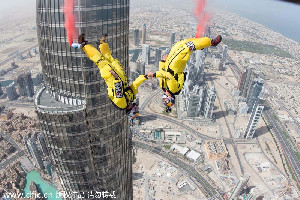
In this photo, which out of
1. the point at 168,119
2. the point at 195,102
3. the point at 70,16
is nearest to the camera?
the point at 70,16

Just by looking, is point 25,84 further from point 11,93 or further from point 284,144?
point 284,144

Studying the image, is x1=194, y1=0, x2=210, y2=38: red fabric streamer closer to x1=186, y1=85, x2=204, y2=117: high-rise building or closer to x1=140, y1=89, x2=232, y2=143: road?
x1=186, y1=85, x2=204, y2=117: high-rise building

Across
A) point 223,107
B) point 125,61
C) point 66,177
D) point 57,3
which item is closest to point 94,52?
point 57,3

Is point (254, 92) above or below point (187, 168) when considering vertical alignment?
above

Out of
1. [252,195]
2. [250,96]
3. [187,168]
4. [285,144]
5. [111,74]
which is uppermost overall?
[111,74]

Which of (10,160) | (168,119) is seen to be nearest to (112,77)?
(10,160)

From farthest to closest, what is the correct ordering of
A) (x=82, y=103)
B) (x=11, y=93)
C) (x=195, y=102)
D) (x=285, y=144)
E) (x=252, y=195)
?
(x=11, y=93)
(x=195, y=102)
(x=285, y=144)
(x=252, y=195)
(x=82, y=103)

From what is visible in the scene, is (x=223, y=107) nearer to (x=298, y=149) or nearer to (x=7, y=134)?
(x=298, y=149)
